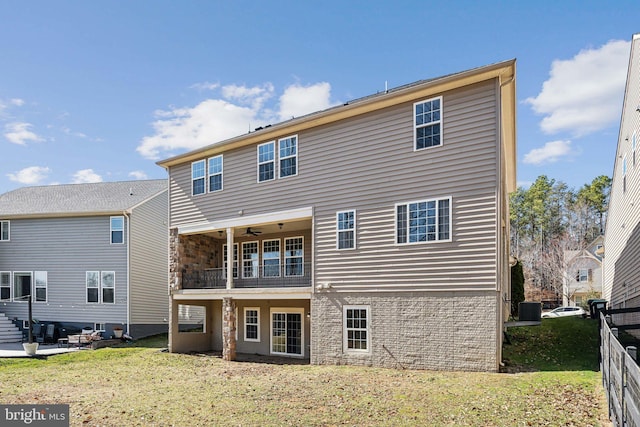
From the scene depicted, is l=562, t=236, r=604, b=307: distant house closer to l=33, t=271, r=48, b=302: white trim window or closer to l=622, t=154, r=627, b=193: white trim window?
l=622, t=154, r=627, b=193: white trim window

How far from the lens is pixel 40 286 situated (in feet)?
81.6

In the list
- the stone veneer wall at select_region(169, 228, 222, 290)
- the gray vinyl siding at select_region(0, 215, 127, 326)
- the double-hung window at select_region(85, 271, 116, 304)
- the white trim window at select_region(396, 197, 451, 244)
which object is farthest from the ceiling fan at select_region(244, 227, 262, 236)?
the double-hung window at select_region(85, 271, 116, 304)

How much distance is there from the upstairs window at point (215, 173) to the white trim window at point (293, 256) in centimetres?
345

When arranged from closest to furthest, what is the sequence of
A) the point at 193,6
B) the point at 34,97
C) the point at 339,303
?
the point at 339,303
the point at 193,6
the point at 34,97

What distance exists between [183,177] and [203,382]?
9.27 metres

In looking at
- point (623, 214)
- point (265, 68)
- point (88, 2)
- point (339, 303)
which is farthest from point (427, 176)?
point (88, 2)

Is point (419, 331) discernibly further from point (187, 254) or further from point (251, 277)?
point (187, 254)

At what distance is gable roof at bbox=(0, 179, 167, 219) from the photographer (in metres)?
24.7

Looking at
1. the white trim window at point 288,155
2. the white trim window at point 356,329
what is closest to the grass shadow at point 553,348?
the white trim window at point 356,329

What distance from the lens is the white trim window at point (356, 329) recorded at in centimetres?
1355

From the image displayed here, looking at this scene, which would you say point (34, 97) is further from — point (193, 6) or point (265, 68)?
point (265, 68)

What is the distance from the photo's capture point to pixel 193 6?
15477 mm

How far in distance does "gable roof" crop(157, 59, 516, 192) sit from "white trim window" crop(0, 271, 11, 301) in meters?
13.4

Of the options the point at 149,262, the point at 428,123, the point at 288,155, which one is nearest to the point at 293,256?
the point at 288,155
